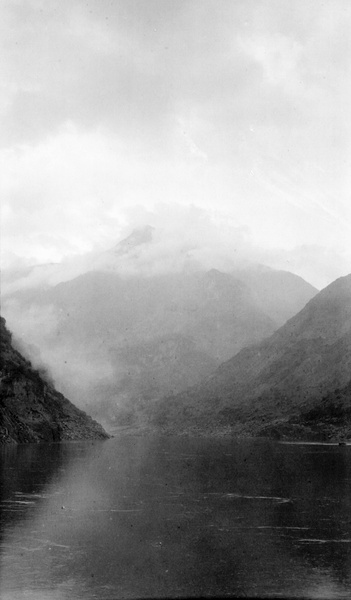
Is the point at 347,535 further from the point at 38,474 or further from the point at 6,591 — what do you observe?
the point at 38,474

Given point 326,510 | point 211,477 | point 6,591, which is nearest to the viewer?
point 6,591

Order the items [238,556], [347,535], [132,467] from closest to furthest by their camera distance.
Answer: [238,556]
[347,535]
[132,467]

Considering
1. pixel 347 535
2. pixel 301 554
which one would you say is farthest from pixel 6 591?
pixel 347 535

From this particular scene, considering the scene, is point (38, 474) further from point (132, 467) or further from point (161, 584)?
point (161, 584)

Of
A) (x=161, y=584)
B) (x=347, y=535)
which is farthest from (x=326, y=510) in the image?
(x=161, y=584)

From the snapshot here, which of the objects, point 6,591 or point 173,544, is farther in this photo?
point 173,544

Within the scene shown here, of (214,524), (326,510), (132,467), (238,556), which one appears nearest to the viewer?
(238,556)
